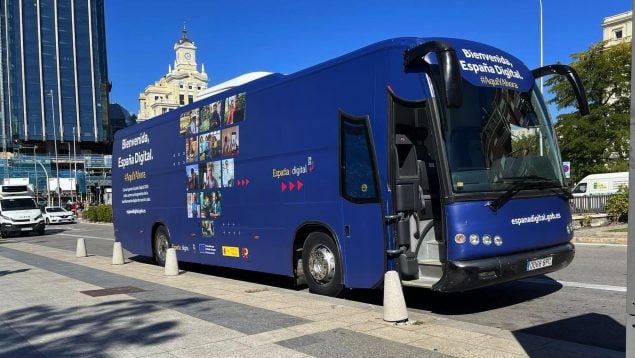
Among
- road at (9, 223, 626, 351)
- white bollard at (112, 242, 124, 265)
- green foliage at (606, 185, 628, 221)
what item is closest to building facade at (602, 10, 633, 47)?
green foliage at (606, 185, 628, 221)

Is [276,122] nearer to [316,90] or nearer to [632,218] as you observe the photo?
[316,90]

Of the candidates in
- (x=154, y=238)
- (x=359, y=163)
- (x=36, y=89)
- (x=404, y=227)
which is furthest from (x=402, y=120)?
(x=36, y=89)

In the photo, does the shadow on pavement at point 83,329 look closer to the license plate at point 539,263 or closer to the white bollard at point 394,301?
the white bollard at point 394,301

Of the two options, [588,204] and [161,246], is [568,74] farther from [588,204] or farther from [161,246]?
[588,204]

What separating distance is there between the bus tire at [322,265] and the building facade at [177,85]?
138146mm

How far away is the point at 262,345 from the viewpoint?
18.1ft

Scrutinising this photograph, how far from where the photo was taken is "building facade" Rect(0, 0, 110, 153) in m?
94.2

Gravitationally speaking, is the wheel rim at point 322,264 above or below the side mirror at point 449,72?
below

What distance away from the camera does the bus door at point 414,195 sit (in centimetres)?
682

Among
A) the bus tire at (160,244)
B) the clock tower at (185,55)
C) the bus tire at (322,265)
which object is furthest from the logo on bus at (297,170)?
the clock tower at (185,55)

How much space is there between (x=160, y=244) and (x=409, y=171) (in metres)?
8.30

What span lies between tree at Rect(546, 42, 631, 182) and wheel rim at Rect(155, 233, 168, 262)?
3122 centimetres

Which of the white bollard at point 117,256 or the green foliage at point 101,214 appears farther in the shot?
the green foliage at point 101,214

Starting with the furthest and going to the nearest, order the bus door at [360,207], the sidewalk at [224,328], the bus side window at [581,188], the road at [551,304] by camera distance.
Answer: the bus side window at [581,188], the bus door at [360,207], the road at [551,304], the sidewalk at [224,328]
